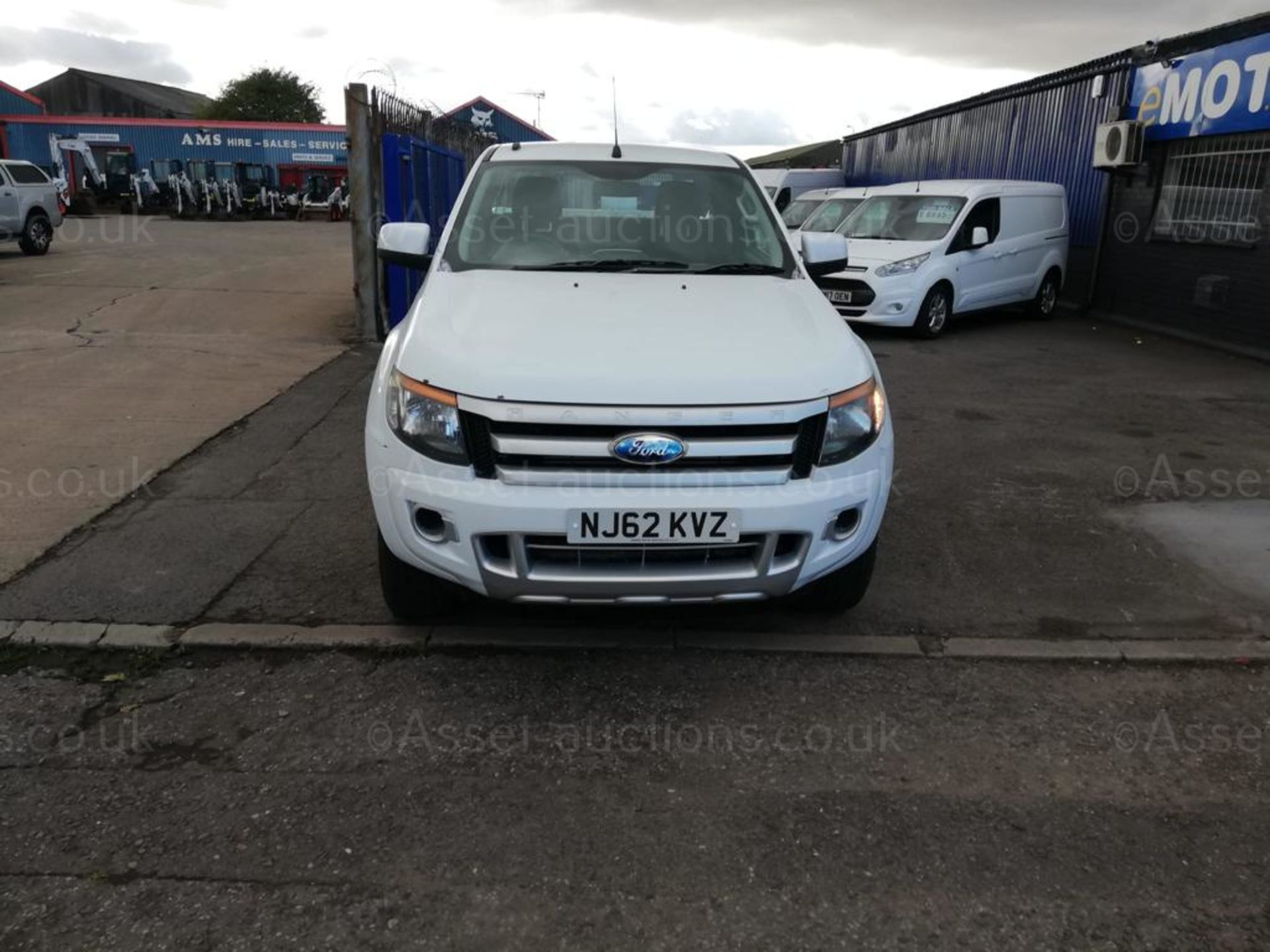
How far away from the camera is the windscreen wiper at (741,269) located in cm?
430

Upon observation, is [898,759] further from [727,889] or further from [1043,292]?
[1043,292]

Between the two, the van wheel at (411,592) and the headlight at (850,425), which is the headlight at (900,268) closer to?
the headlight at (850,425)

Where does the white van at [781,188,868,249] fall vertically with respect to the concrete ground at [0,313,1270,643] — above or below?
above

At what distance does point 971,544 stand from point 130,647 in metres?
3.81

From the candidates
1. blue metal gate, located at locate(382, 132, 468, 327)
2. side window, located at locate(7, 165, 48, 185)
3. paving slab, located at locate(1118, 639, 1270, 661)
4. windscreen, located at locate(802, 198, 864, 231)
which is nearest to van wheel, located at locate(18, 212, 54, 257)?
side window, located at locate(7, 165, 48, 185)

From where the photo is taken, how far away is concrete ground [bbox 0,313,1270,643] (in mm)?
3971

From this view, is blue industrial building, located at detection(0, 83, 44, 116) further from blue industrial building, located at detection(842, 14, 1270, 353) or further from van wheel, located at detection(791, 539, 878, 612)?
van wheel, located at detection(791, 539, 878, 612)

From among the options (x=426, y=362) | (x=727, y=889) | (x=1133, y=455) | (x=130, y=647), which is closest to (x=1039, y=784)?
(x=727, y=889)

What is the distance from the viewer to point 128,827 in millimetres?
2650

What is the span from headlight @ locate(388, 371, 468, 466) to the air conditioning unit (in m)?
12.7

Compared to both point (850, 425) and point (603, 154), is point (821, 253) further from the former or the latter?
point (850, 425)

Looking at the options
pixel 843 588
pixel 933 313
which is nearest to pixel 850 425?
pixel 843 588

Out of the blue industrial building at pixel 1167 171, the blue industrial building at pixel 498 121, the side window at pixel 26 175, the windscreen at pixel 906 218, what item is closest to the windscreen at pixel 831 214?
the windscreen at pixel 906 218

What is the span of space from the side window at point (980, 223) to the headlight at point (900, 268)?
2.20 ft
